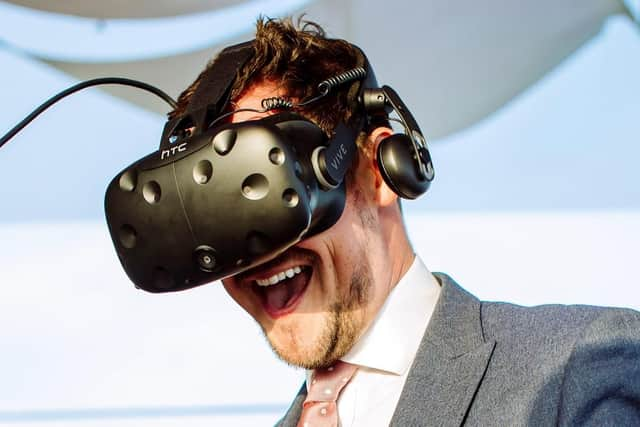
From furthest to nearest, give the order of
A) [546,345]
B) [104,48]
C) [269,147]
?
[104,48] → [546,345] → [269,147]

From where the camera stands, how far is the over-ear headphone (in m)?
0.85

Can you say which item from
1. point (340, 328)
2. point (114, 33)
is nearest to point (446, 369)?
point (340, 328)

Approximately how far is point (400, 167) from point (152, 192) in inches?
10.1

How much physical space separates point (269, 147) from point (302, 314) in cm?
23

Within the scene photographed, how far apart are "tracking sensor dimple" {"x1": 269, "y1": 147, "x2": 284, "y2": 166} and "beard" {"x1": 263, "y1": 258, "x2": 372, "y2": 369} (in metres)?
0.22

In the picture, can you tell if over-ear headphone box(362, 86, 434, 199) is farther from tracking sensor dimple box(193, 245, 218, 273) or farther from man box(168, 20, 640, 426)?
tracking sensor dimple box(193, 245, 218, 273)

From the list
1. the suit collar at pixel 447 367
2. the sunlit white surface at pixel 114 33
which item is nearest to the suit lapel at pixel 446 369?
the suit collar at pixel 447 367

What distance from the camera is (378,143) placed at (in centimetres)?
91

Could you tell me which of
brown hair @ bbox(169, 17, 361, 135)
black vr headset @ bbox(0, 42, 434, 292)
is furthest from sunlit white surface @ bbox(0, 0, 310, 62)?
black vr headset @ bbox(0, 42, 434, 292)

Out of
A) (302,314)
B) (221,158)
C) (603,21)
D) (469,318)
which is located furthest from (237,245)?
(603,21)

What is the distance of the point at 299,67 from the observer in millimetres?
933

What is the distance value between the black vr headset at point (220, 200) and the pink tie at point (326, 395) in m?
0.21

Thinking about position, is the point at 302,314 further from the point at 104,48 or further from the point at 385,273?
the point at 104,48

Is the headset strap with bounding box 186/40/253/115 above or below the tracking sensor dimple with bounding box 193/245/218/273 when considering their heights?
above
